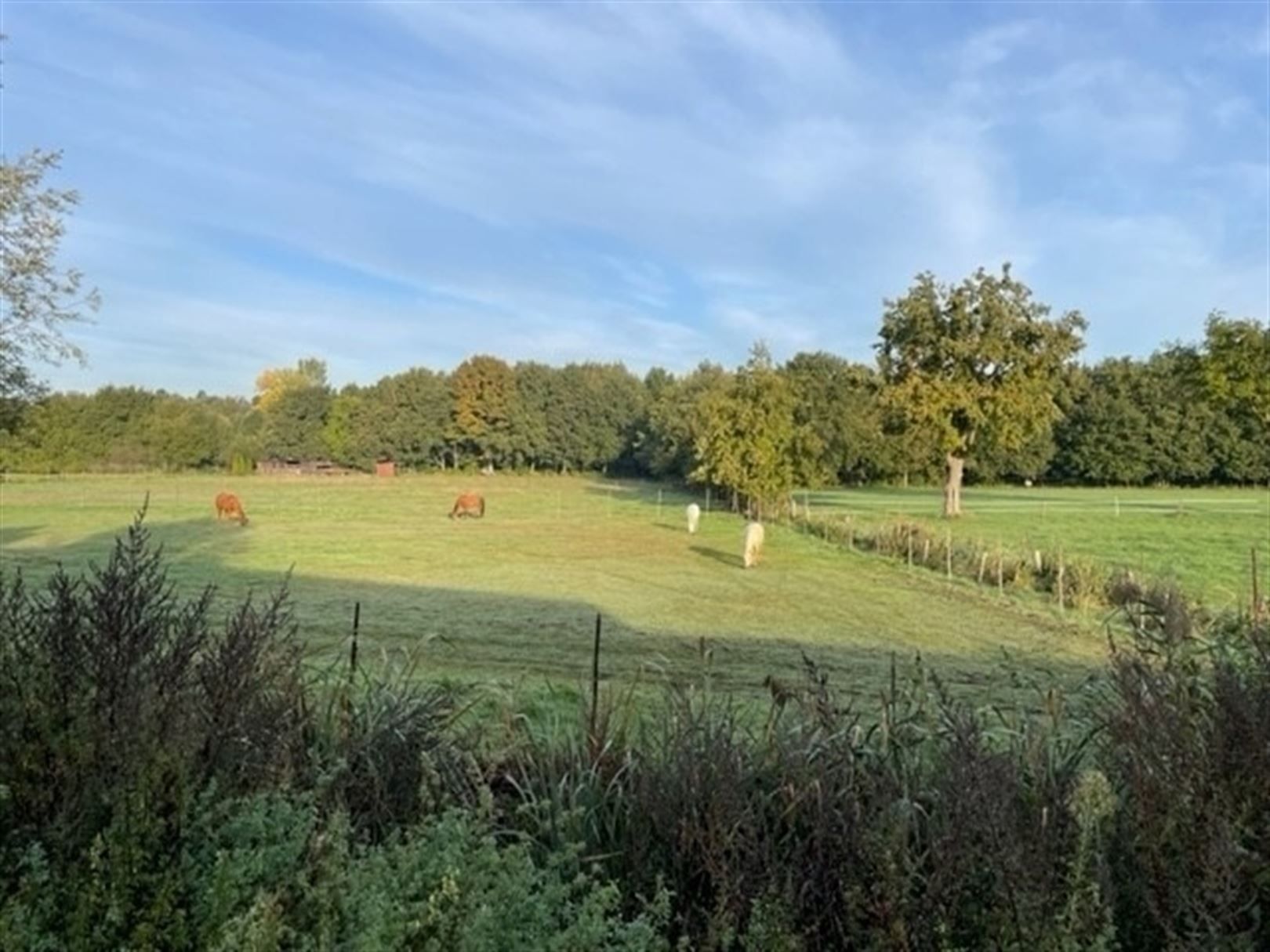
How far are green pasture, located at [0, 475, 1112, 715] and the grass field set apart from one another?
0.07 meters

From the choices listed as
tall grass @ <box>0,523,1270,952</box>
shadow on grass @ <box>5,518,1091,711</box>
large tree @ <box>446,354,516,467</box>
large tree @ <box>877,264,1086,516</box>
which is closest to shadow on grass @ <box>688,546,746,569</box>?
shadow on grass @ <box>5,518,1091,711</box>

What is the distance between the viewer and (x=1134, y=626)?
3.66 metres

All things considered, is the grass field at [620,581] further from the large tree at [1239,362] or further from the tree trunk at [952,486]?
the large tree at [1239,362]

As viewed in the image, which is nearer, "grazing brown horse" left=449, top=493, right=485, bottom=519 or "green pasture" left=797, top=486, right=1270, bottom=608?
"green pasture" left=797, top=486, right=1270, bottom=608

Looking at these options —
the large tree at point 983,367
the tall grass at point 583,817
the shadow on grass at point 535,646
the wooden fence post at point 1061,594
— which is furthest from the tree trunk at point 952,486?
the tall grass at point 583,817

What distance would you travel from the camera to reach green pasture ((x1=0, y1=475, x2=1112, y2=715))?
10.4 metres

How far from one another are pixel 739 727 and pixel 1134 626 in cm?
165

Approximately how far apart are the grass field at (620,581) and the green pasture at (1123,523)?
228 mm

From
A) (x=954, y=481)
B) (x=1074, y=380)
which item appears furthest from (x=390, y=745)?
(x=1074, y=380)

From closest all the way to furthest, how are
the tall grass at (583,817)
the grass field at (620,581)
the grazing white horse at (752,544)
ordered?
the tall grass at (583,817), the grass field at (620,581), the grazing white horse at (752,544)

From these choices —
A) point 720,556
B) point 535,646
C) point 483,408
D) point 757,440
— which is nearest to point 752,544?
point 720,556

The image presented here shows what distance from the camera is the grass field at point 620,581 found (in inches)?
428

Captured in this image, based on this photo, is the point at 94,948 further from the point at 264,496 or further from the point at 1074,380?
the point at 264,496

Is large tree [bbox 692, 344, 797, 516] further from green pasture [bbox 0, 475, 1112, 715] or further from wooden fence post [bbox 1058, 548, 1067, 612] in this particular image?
wooden fence post [bbox 1058, 548, 1067, 612]
